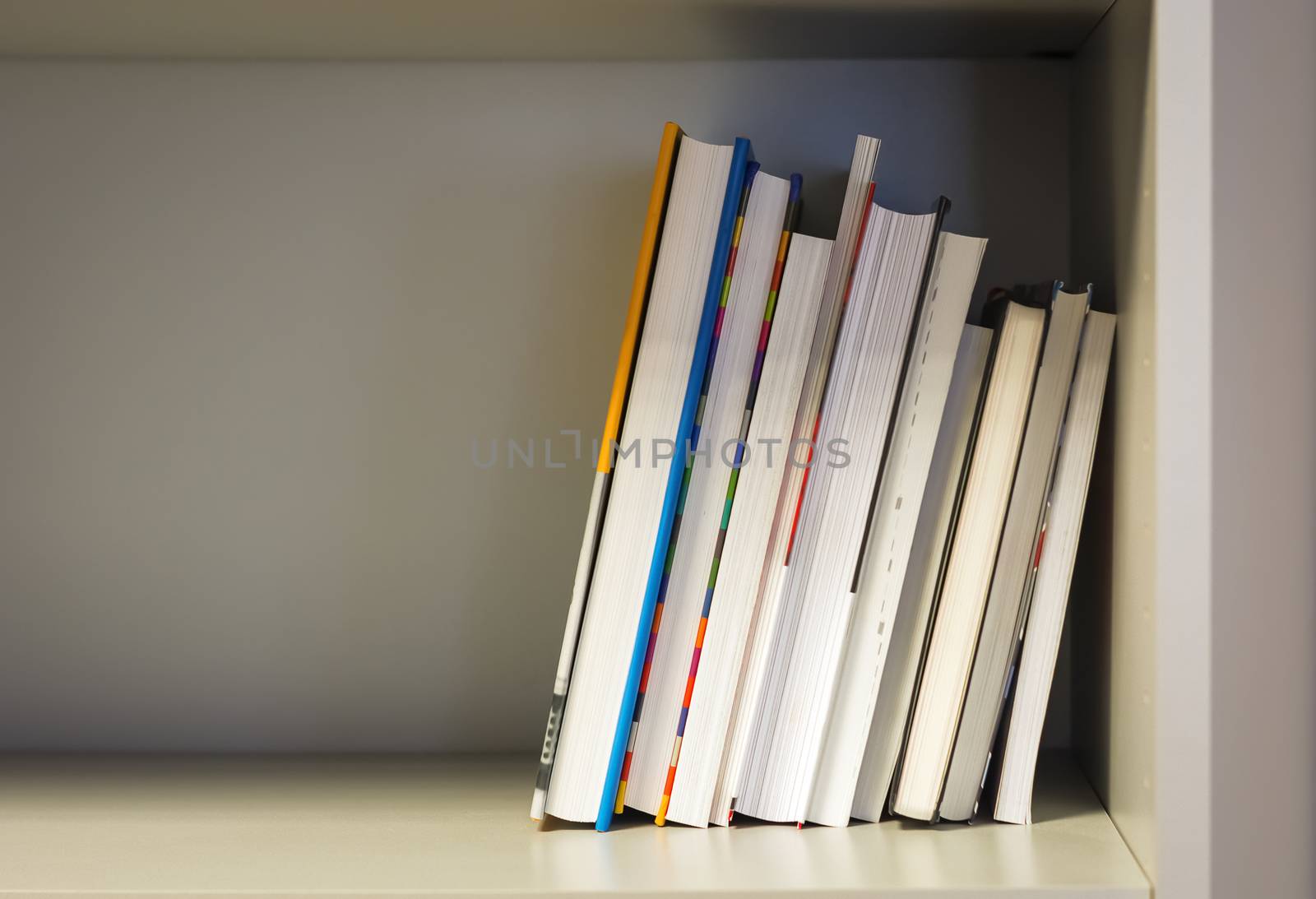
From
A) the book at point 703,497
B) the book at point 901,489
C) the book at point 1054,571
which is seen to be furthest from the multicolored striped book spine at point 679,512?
the book at point 1054,571

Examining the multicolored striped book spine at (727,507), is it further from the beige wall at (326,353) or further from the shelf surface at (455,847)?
the beige wall at (326,353)

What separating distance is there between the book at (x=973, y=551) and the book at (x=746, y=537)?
12cm

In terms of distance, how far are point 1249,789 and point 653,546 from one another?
1.78ft

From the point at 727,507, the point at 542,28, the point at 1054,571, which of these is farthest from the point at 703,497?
the point at 542,28

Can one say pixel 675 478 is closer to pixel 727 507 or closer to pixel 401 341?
pixel 727 507

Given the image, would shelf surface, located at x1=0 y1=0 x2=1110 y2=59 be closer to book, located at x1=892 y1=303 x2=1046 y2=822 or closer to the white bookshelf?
the white bookshelf

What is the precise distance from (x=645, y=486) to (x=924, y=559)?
191 mm

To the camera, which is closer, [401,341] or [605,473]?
[605,473]

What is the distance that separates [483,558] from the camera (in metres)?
0.83

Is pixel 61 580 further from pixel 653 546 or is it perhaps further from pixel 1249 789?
pixel 1249 789

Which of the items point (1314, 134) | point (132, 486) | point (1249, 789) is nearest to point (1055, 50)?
point (1314, 134)

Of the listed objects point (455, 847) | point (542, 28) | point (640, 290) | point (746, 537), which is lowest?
point (455, 847)

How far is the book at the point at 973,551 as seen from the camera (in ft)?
2.06

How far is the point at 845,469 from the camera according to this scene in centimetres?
63
